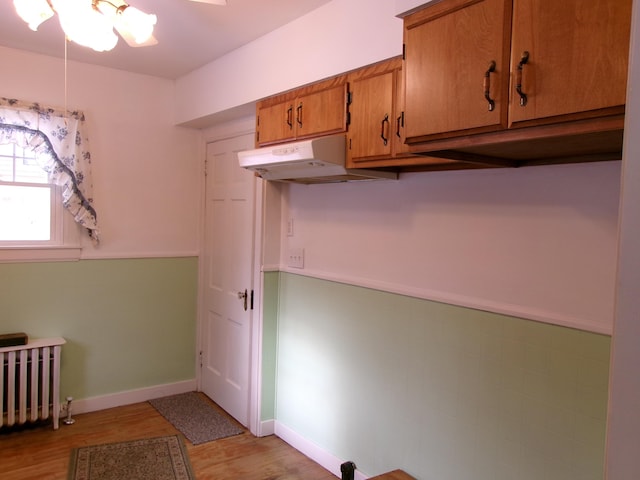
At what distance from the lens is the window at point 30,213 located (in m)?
3.23

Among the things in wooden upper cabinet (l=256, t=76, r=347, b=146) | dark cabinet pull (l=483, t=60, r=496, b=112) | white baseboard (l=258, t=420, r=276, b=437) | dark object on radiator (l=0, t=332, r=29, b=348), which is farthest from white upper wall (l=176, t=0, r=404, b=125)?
white baseboard (l=258, t=420, r=276, b=437)

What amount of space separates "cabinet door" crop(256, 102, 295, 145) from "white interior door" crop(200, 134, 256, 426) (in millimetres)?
517

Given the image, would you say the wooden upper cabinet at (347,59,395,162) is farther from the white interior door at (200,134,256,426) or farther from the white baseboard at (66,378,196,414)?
the white baseboard at (66,378,196,414)

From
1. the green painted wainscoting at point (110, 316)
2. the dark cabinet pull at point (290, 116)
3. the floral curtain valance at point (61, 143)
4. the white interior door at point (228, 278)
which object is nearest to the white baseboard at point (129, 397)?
the green painted wainscoting at point (110, 316)

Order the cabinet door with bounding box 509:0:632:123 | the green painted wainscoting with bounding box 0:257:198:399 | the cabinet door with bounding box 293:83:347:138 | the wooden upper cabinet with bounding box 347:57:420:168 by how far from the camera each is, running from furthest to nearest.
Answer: the green painted wainscoting with bounding box 0:257:198:399 → the cabinet door with bounding box 293:83:347:138 → the wooden upper cabinet with bounding box 347:57:420:168 → the cabinet door with bounding box 509:0:632:123

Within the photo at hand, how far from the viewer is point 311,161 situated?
88.3 inches

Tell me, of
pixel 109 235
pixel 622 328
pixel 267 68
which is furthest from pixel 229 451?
pixel 622 328

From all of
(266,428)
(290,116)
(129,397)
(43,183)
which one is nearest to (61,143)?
(43,183)

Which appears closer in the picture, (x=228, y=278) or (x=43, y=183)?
(x=43, y=183)

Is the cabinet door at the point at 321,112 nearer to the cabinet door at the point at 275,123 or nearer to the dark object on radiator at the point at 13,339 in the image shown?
the cabinet door at the point at 275,123

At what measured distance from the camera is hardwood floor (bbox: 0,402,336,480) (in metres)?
2.77

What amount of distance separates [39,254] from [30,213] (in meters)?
0.30

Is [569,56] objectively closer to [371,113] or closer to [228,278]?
[371,113]

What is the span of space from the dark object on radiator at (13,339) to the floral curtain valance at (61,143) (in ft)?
2.64
